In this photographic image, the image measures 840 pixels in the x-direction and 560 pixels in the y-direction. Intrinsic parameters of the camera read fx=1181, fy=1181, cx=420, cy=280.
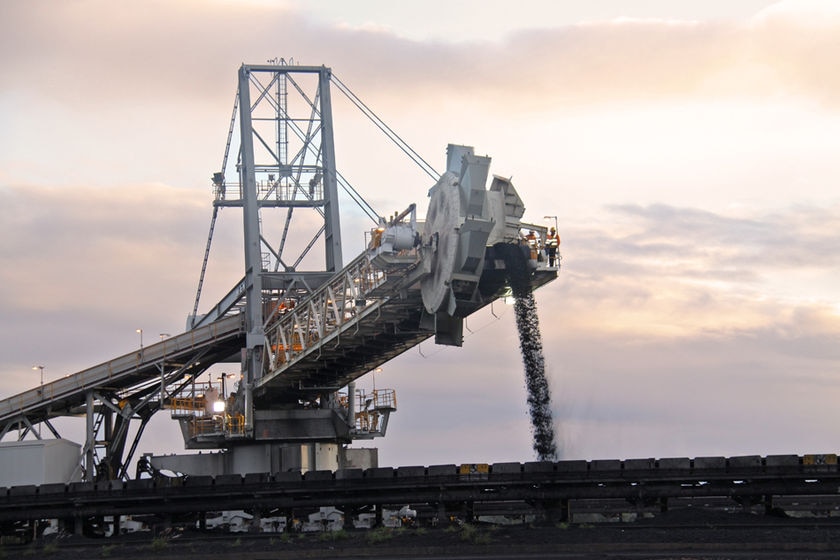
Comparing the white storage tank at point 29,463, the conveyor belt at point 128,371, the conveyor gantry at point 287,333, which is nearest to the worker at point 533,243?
the conveyor gantry at point 287,333

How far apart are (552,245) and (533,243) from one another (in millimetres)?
742

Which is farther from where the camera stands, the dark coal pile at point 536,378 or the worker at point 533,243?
the dark coal pile at point 536,378

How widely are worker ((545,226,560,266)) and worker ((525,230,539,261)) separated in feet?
1.36

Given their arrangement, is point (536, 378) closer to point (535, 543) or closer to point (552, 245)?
point (552, 245)

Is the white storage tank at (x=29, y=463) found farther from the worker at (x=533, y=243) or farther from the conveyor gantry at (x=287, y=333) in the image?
the worker at (x=533, y=243)

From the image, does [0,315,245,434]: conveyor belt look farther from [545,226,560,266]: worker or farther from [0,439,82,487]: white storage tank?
[545,226,560,266]: worker

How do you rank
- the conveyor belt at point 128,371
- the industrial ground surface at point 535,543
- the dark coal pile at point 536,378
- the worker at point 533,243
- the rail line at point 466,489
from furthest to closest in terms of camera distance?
the conveyor belt at point 128,371 < the dark coal pile at point 536,378 < the worker at point 533,243 < the rail line at point 466,489 < the industrial ground surface at point 535,543

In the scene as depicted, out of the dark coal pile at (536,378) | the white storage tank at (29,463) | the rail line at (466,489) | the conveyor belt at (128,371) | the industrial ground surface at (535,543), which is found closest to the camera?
Result: the industrial ground surface at (535,543)

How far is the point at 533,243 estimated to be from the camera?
3834 cm

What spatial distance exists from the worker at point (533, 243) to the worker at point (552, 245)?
0.41 meters

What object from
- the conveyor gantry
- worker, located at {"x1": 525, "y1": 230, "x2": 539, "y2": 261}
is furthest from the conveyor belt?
worker, located at {"x1": 525, "y1": 230, "x2": 539, "y2": 261}

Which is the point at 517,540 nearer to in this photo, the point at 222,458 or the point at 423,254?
the point at 423,254

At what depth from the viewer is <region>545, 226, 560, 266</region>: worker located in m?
38.6

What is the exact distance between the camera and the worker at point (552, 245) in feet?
127
